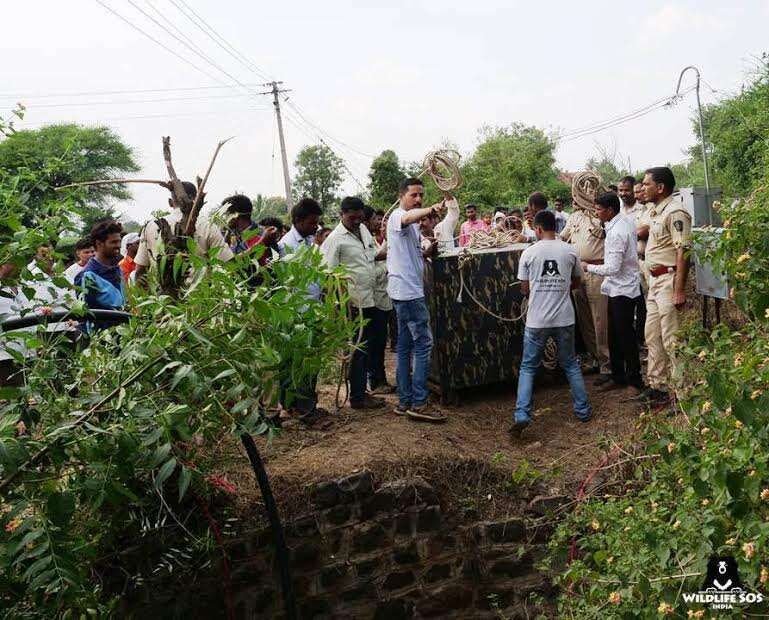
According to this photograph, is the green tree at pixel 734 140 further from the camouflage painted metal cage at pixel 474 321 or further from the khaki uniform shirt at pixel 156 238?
the khaki uniform shirt at pixel 156 238

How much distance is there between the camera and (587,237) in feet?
23.9

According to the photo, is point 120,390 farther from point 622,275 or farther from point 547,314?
point 622,275

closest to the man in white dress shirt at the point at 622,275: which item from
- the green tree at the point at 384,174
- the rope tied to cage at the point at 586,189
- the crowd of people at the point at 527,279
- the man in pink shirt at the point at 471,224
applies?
the crowd of people at the point at 527,279

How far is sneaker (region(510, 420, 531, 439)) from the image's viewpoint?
6062mm

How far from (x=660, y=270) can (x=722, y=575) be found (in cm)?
369

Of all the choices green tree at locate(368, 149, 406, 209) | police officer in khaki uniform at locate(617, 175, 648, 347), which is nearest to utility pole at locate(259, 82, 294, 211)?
green tree at locate(368, 149, 406, 209)

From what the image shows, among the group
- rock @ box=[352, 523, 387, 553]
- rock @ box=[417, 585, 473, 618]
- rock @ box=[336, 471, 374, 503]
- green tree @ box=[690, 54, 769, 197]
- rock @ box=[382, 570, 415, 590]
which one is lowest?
rock @ box=[417, 585, 473, 618]

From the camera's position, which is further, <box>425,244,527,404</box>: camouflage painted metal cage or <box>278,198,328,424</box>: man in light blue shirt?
<box>425,244,527,404</box>: camouflage painted metal cage

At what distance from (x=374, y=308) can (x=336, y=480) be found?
1892 millimetres

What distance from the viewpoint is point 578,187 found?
763cm

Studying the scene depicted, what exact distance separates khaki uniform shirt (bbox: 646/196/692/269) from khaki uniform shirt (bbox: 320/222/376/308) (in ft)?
7.35

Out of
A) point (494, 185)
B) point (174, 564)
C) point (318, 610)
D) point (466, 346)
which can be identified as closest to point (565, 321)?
point (466, 346)

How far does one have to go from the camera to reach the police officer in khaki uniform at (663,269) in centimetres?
568

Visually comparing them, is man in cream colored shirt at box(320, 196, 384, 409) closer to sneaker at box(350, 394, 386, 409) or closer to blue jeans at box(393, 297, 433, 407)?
sneaker at box(350, 394, 386, 409)
